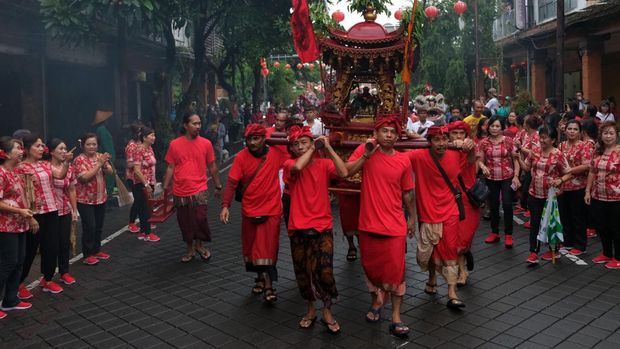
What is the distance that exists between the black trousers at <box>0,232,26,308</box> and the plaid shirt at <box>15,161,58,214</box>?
0.46 m

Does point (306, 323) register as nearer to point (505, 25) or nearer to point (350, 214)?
point (350, 214)

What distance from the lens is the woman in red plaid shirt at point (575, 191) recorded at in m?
7.55

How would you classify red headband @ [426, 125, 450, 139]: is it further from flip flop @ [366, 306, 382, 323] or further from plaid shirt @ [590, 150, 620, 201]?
plaid shirt @ [590, 150, 620, 201]

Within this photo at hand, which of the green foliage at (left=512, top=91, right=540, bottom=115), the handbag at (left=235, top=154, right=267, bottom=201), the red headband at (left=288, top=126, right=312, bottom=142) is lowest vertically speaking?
the handbag at (left=235, top=154, right=267, bottom=201)

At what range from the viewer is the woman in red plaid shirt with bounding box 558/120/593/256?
7.55 metres

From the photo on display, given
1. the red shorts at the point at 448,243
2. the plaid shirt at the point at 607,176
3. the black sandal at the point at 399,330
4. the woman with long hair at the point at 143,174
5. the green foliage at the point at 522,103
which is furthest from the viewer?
the green foliage at the point at 522,103

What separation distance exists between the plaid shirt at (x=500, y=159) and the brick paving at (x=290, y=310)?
3.58 ft

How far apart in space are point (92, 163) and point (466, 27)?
24.4 meters

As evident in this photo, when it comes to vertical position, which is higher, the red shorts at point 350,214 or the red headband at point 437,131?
the red headband at point 437,131

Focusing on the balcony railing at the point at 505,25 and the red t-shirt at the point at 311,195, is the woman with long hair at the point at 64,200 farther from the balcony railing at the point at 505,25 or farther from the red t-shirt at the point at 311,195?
the balcony railing at the point at 505,25

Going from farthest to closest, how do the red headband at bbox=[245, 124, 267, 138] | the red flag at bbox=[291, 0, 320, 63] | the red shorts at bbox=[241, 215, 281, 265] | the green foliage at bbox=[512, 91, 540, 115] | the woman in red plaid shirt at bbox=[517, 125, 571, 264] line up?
1. the green foliage at bbox=[512, 91, 540, 115]
2. the red flag at bbox=[291, 0, 320, 63]
3. the woman in red plaid shirt at bbox=[517, 125, 571, 264]
4. the red headband at bbox=[245, 124, 267, 138]
5. the red shorts at bbox=[241, 215, 281, 265]

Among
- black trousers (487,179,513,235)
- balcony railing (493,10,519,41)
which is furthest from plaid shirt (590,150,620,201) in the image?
balcony railing (493,10,519,41)

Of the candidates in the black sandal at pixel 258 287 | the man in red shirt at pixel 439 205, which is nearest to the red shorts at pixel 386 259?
the man in red shirt at pixel 439 205

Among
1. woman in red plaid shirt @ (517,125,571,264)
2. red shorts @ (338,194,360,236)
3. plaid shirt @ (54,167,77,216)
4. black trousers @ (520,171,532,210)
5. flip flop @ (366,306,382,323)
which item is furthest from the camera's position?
black trousers @ (520,171,532,210)
